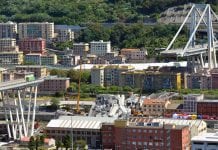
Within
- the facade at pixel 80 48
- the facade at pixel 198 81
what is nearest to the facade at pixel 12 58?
the facade at pixel 80 48

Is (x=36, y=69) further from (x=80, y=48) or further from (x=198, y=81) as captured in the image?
(x=80, y=48)

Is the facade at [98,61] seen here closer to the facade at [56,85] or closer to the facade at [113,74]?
the facade at [113,74]

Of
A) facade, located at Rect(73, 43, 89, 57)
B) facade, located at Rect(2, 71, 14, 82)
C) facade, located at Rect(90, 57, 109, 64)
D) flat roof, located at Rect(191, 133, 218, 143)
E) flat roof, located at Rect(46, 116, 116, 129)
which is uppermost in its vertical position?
facade, located at Rect(73, 43, 89, 57)

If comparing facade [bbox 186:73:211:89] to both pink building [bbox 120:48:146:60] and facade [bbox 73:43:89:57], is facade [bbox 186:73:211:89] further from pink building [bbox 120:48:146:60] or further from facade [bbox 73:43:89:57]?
facade [bbox 73:43:89:57]

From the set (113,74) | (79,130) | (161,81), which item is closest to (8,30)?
(113,74)

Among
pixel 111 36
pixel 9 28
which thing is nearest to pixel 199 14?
pixel 111 36

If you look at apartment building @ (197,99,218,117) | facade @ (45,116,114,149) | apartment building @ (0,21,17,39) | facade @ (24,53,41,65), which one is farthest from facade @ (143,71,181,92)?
apartment building @ (0,21,17,39)

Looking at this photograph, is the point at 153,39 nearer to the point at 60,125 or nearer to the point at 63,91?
the point at 63,91

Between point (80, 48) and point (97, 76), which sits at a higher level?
point (80, 48)
